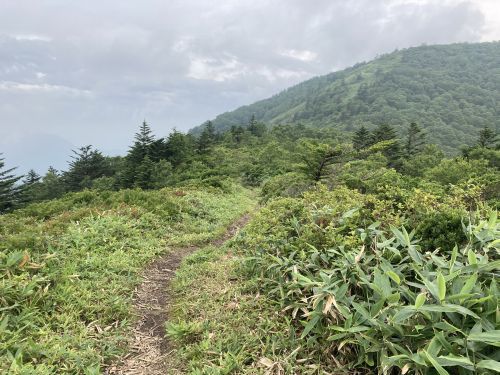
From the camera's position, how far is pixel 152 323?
5316 millimetres

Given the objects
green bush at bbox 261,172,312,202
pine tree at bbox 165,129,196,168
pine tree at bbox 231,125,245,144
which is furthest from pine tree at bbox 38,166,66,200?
green bush at bbox 261,172,312,202

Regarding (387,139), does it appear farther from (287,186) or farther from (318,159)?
(287,186)

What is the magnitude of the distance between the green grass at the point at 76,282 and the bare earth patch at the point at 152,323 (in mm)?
170

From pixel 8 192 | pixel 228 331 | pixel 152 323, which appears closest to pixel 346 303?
pixel 228 331

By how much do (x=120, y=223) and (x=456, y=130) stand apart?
→ 390 feet

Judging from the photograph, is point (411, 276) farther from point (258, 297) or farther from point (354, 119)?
point (354, 119)

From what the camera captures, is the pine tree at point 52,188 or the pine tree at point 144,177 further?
the pine tree at point 52,188

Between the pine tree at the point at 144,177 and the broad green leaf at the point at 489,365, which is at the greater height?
the pine tree at the point at 144,177

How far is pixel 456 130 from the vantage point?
106250 mm

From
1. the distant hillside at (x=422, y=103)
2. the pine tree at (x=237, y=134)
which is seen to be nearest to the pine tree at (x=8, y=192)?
the pine tree at (x=237, y=134)

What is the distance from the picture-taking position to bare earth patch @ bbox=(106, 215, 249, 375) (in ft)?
14.2

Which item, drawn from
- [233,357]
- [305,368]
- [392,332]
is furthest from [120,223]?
[392,332]

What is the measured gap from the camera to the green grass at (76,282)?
14.0ft

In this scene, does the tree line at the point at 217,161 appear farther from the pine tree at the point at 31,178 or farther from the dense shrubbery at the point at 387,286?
the dense shrubbery at the point at 387,286
